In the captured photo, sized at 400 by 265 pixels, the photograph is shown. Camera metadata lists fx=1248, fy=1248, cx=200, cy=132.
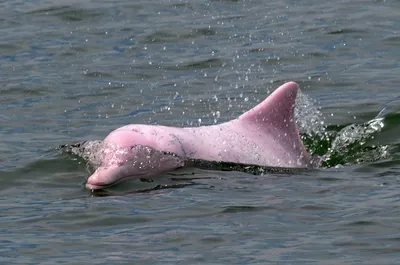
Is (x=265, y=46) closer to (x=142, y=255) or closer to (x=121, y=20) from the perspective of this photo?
(x=121, y=20)

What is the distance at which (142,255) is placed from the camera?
9531mm

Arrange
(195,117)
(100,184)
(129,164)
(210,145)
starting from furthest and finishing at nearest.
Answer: (195,117) → (210,145) → (129,164) → (100,184)

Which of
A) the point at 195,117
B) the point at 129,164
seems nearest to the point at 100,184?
→ the point at 129,164

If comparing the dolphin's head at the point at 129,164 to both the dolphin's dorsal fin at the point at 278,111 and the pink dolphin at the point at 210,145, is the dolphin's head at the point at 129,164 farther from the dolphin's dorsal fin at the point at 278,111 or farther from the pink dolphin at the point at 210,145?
the dolphin's dorsal fin at the point at 278,111

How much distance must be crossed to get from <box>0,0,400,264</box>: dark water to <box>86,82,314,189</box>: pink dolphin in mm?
210

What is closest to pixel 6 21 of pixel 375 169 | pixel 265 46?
pixel 265 46

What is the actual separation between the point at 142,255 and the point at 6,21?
13518 mm

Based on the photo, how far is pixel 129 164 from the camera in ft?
38.5

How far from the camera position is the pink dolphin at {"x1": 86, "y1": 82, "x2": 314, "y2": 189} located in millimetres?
11773

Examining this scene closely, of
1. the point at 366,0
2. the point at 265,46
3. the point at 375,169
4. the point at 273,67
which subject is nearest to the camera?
the point at 375,169

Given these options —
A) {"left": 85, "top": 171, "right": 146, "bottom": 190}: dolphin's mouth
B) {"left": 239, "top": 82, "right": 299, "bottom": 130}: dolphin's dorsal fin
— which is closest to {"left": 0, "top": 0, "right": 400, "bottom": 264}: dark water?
{"left": 85, "top": 171, "right": 146, "bottom": 190}: dolphin's mouth

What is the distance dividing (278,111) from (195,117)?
3168 millimetres

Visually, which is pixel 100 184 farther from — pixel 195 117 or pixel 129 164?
pixel 195 117

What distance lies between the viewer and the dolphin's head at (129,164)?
1163cm
